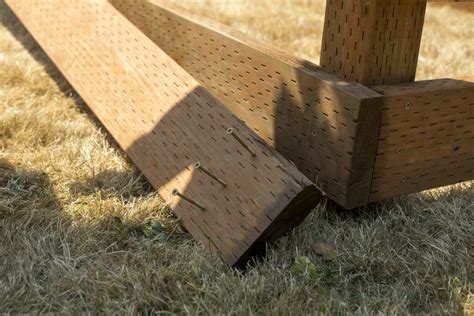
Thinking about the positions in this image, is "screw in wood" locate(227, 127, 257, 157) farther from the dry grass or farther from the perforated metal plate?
the dry grass

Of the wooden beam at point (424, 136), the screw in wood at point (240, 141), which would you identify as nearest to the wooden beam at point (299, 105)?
the wooden beam at point (424, 136)

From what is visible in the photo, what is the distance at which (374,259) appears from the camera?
210 centimetres

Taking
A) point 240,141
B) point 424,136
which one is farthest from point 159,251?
point 424,136

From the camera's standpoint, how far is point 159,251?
2.11m

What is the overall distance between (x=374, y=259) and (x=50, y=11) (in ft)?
8.76

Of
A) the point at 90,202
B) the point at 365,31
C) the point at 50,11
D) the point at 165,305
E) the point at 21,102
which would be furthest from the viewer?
the point at 50,11

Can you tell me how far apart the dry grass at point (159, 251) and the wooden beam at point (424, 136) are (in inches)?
5.5

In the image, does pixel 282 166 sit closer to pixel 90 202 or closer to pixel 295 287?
pixel 295 287

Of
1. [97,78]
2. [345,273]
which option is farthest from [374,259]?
[97,78]

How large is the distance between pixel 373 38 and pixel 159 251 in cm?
113

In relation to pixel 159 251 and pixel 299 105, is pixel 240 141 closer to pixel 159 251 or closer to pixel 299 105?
pixel 299 105

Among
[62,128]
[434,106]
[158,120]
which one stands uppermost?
[434,106]

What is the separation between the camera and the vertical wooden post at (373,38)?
2.22 m

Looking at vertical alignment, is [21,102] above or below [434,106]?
below
